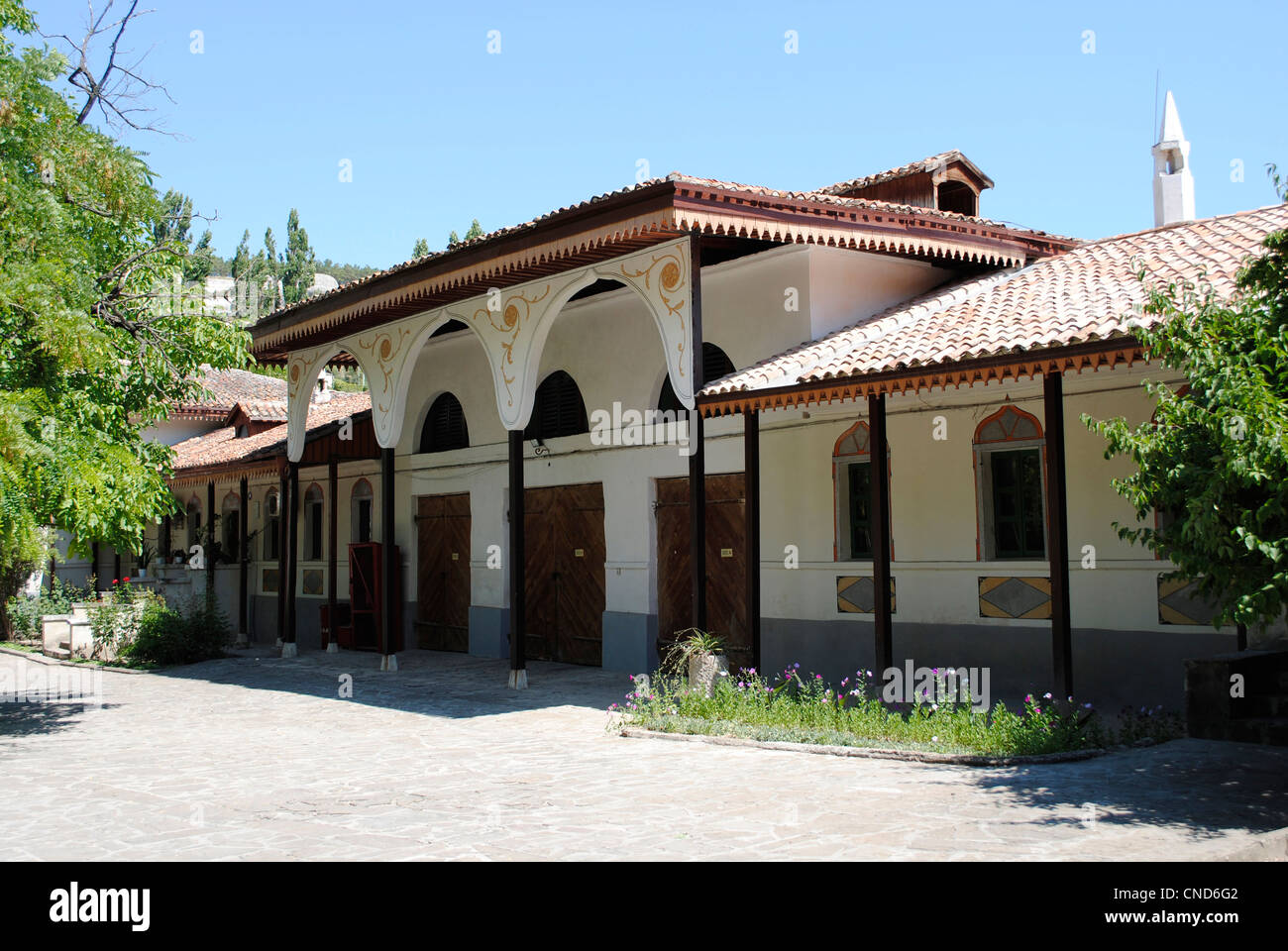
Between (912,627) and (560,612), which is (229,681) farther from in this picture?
(912,627)

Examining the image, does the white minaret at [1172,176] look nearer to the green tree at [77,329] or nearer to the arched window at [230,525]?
the green tree at [77,329]

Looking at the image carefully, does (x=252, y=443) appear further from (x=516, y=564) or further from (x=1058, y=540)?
(x=1058, y=540)

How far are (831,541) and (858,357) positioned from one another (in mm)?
2868

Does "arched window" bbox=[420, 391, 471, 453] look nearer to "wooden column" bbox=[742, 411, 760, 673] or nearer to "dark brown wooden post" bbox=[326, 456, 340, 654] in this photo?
"dark brown wooden post" bbox=[326, 456, 340, 654]

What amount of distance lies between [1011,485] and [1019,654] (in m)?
1.65

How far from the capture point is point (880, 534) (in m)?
9.84

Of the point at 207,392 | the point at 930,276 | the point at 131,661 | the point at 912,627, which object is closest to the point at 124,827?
the point at 207,392

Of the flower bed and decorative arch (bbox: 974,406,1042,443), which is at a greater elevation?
decorative arch (bbox: 974,406,1042,443)

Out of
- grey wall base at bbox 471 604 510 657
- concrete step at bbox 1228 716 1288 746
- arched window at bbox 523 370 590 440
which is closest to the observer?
concrete step at bbox 1228 716 1288 746

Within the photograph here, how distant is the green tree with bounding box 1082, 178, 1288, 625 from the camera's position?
5.78 m

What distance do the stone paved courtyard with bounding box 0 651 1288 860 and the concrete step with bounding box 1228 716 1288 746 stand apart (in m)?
0.21

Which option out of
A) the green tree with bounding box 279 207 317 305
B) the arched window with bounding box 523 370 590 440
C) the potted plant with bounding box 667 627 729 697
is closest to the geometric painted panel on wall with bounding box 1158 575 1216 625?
the potted plant with bounding box 667 627 729 697

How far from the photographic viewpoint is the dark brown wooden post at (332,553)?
1817 centimetres

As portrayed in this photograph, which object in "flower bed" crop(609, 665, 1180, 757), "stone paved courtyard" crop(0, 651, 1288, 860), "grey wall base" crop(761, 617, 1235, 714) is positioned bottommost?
"stone paved courtyard" crop(0, 651, 1288, 860)
